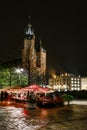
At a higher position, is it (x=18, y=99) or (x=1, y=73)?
(x=1, y=73)

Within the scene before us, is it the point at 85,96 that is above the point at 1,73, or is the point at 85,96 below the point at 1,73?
below

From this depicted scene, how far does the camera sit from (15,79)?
83.6 metres

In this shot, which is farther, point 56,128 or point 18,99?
point 18,99

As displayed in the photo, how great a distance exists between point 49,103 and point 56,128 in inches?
878

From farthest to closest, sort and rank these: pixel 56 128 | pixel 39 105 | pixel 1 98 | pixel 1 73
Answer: pixel 1 73 → pixel 1 98 → pixel 39 105 → pixel 56 128

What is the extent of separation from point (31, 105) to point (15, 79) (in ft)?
145

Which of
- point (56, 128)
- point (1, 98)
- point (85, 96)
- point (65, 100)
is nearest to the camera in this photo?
point (56, 128)

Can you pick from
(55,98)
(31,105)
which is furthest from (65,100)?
(31,105)

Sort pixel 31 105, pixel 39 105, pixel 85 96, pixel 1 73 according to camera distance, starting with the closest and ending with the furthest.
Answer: pixel 31 105
pixel 39 105
pixel 85 96
pixel 1 73

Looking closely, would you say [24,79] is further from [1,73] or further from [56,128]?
[56,128]

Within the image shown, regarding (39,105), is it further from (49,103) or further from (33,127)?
(33,127)

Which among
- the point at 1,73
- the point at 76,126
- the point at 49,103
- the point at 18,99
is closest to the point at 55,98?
the point at 49,103

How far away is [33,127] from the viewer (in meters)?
20.5

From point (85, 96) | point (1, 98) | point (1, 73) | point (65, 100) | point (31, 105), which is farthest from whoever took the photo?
point (1, 73)
